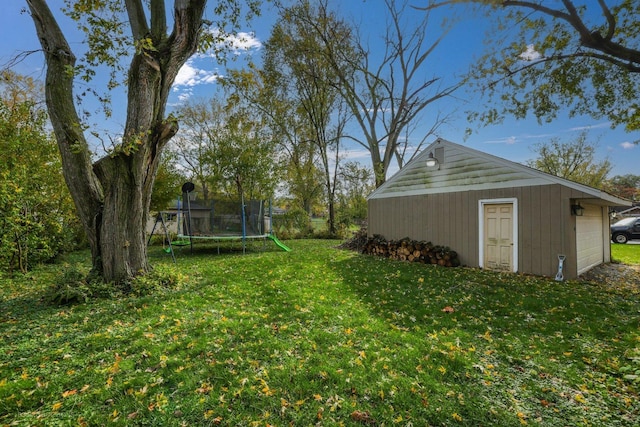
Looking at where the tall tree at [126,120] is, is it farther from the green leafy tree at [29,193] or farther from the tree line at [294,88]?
the green leafy tree at [29,193]

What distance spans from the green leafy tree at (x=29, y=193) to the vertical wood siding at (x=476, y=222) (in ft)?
29.5

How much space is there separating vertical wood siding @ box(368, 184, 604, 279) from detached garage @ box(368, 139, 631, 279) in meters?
0.02

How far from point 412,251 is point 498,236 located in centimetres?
229

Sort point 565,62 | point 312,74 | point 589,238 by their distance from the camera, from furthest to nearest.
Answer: point 312,74 → point 565,62 → point 589,238

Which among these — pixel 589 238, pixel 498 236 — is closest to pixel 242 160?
pixel 498 236

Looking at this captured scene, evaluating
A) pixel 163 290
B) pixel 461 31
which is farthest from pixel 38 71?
pixel 461 31

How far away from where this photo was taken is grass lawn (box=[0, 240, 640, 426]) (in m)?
2.12

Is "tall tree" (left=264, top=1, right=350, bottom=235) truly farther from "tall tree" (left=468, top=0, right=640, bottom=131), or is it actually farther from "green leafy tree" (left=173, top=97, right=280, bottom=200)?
"tall tree" (left=468, top=0, right=640, bottom=131)

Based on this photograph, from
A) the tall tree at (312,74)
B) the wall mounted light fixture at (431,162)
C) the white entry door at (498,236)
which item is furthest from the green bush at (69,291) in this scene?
the tall tree at (312,74)

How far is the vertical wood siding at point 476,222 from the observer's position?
6.24 meters

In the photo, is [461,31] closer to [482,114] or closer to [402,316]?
[482,114]

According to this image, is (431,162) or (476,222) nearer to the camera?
(476,222)

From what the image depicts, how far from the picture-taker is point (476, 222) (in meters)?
7.55

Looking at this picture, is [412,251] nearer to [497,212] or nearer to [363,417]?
[497,212]
